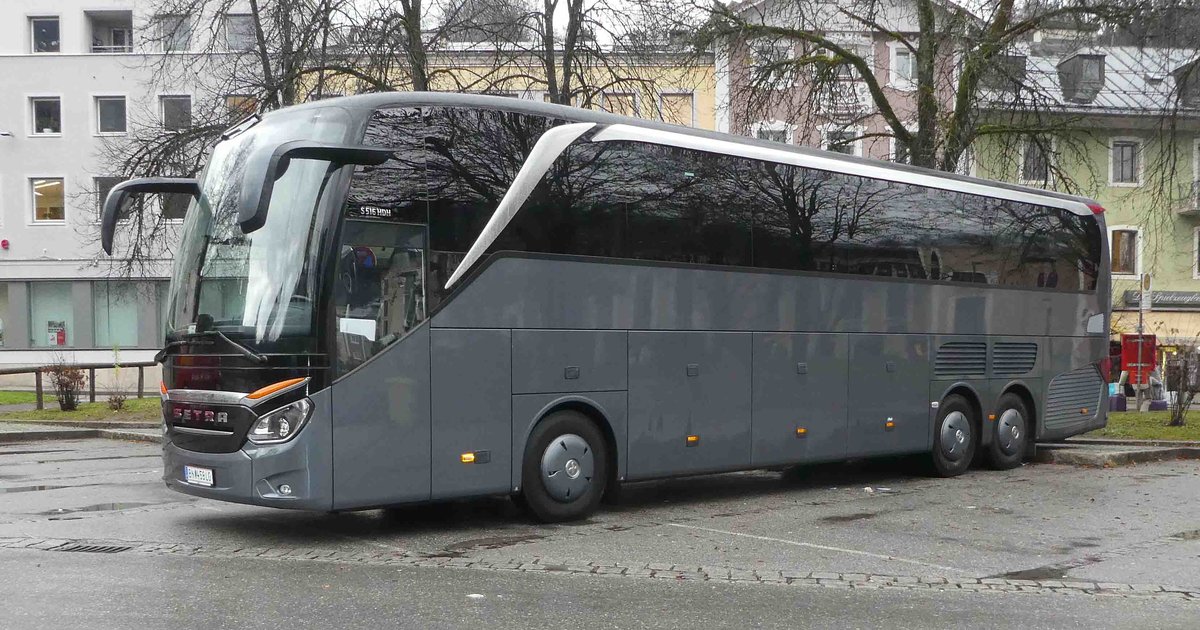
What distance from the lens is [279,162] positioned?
890cm

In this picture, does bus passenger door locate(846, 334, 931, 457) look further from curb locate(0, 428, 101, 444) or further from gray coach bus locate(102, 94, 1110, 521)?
curb locate(0, 428, 101, 444)

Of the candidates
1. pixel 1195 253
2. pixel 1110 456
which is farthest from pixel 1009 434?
pixel 1195 253

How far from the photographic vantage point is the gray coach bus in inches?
372

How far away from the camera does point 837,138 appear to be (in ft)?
76.7

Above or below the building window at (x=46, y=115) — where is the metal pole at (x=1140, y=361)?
below

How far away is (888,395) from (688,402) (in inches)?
138

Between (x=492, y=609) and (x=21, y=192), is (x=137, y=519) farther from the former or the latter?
(x=21, y=192)

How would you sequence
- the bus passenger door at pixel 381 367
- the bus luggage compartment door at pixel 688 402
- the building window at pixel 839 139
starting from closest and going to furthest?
the bus passenger door at pixel 381 367, the bus luggage compartment door at pixel 688 402, the building window at pixel 839 139

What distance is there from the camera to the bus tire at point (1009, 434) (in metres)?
16.3

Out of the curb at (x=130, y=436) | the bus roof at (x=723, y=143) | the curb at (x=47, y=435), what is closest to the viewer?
the bus roof at (x=723, y=143)

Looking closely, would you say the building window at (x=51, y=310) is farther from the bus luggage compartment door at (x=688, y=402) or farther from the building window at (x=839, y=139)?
the bus luggage compartment door at (x=688, y=402)

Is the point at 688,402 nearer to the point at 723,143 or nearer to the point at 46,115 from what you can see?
the point at 723,143

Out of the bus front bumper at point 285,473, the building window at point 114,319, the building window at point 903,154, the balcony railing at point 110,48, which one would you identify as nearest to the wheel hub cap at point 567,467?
the bus front bumper at point 285,473

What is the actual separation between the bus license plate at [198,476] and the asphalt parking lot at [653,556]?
0.46 metres
